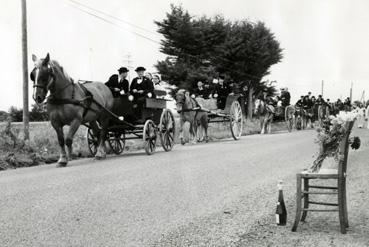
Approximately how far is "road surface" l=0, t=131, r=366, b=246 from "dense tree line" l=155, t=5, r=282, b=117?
35.5 m

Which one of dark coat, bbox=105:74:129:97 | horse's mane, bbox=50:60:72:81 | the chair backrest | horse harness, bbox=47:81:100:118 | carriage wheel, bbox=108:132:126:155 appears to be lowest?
carriage wheel, bbox=108:132:126:155

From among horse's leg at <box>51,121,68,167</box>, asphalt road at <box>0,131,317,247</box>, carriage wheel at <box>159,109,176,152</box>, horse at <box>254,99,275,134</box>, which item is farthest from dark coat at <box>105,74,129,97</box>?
horse at <box>254,99,275,134</box>

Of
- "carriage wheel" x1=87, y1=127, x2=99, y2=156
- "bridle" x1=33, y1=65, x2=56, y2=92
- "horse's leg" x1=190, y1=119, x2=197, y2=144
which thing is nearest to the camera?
"bridle" x1=33, y1=65, x2=56, y2=92

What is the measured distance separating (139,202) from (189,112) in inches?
563

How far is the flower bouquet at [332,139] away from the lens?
24.6 ft

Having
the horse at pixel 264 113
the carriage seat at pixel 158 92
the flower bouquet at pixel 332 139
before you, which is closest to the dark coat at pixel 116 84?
the carriage seat at pixel 158 92

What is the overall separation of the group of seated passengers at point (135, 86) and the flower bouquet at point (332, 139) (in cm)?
880

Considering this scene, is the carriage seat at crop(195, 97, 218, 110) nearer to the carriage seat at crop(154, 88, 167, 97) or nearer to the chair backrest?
the carriage seat at crop(154, 88, 167, 97)

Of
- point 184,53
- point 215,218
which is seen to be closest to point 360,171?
point 215,218

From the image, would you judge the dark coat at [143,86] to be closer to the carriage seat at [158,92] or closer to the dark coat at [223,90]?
the carriage seat at [158,92]

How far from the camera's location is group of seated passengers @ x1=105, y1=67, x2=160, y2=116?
16047 mm

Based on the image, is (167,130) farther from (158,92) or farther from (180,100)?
(180,100)

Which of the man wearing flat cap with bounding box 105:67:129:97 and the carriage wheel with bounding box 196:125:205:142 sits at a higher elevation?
the man wearing flat cap with bounding box 105:67:129:97

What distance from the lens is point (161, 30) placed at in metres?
51.3
